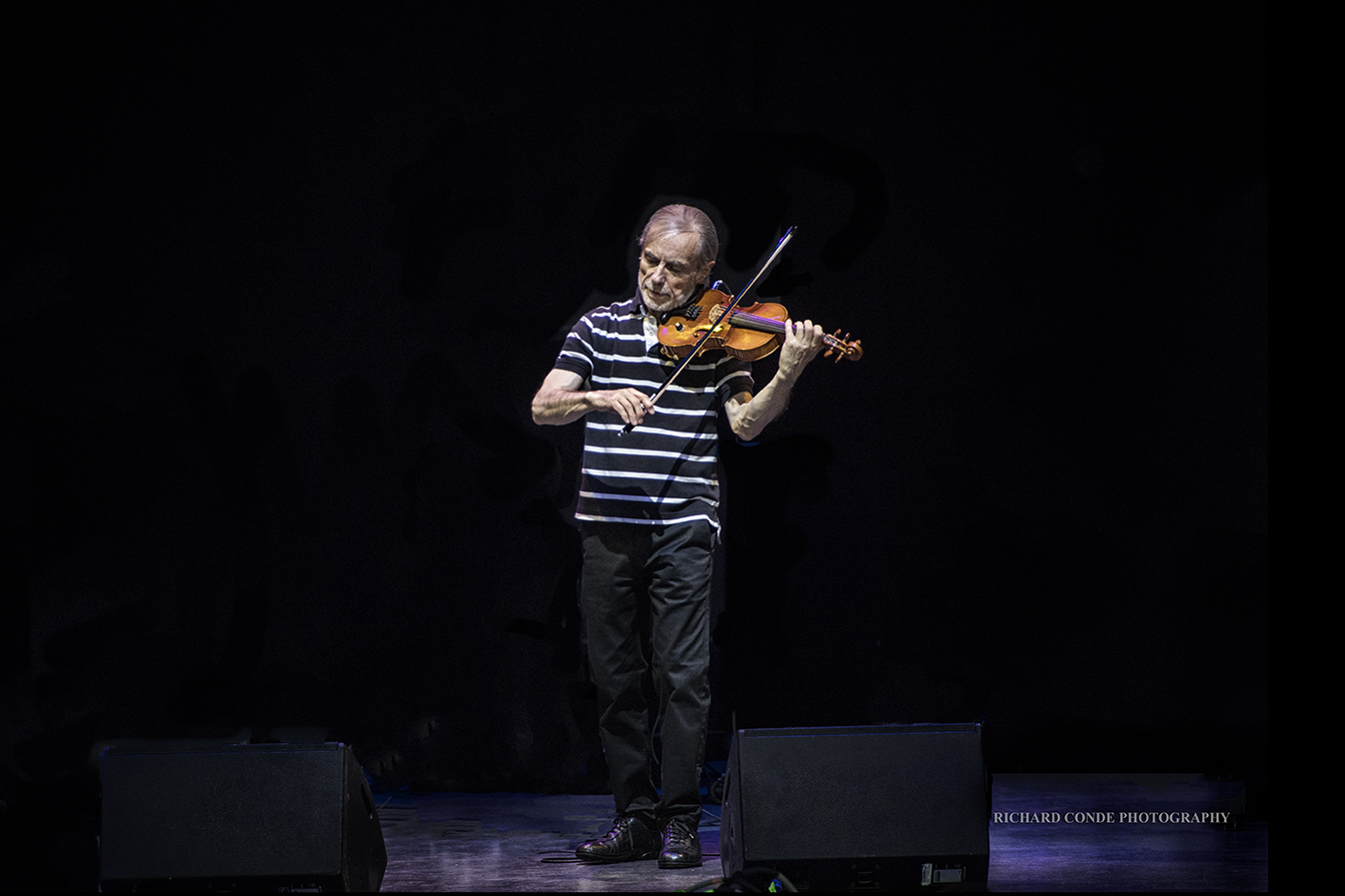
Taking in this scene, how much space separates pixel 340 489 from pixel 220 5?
159 cm

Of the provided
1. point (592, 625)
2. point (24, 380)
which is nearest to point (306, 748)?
point (592, 625)

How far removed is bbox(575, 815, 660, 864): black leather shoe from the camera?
9.93 feet

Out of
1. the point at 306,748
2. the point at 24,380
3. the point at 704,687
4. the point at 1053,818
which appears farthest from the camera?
the point at 24,380

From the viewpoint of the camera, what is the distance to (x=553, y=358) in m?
3.94

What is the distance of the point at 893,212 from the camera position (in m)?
3.96

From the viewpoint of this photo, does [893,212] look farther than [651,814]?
Yes

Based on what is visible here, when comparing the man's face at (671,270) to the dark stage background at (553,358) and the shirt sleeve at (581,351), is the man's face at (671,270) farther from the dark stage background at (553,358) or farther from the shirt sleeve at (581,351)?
the dark stage background at (553,358)

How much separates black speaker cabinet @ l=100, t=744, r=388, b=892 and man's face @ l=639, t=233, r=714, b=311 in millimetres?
1319

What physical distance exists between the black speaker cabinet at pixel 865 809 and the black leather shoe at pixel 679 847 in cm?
33

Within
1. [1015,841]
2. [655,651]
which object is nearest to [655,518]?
[655,651]

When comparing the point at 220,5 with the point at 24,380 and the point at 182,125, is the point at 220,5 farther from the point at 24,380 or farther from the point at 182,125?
the point at 24,380

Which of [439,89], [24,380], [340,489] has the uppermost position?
[439,89]

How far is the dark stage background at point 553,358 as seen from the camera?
390cm

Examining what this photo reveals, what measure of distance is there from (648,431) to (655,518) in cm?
22
